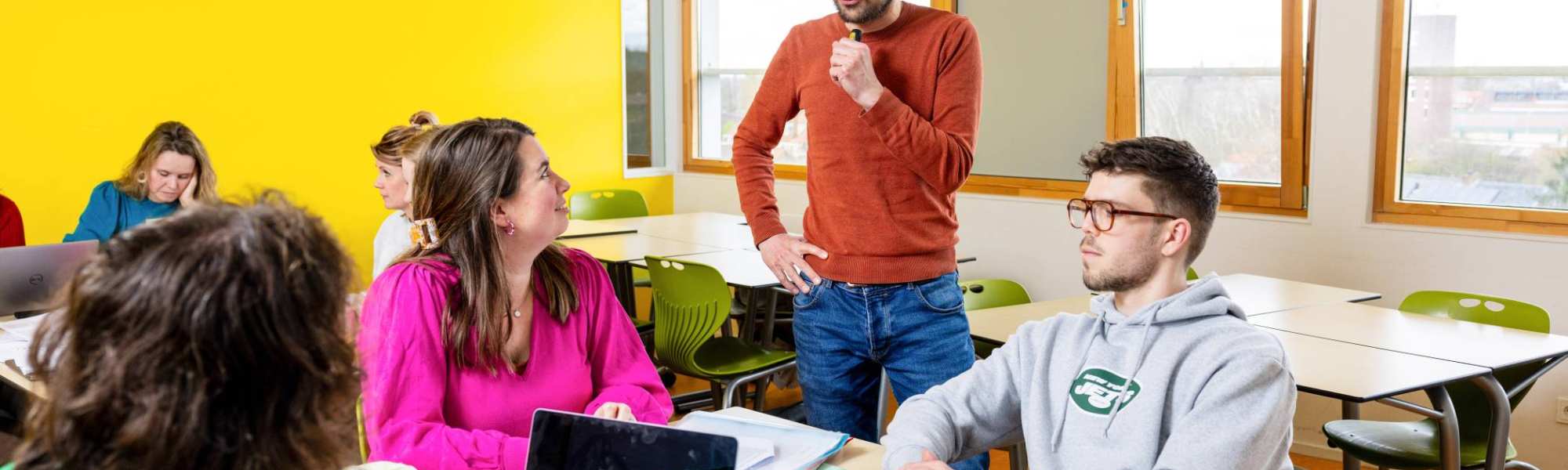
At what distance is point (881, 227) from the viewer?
7.60 feet

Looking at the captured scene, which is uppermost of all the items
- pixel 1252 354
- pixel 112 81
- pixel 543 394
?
pixel 112 81

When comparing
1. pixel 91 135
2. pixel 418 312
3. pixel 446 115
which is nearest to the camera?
pixel 418 312

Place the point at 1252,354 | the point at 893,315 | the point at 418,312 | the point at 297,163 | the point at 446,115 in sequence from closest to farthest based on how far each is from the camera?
1. the point at 1252,354
2. the point at 418,312
3. the point at 893,315
4. the point at 297,163
5. the point at 446,115

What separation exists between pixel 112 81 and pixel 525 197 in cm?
386

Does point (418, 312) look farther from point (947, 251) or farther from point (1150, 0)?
point (1150, 0)

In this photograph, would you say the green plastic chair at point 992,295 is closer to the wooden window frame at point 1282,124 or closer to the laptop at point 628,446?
the wooden window frame at point 1282,124

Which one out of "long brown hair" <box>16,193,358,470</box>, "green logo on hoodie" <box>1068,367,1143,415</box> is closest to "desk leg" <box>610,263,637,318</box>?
"green logo on hoodie" <box>1068,367,1143,415</box>

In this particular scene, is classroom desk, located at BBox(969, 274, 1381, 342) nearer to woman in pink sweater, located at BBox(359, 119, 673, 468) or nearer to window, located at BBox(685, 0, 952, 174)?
woman in pink sweater, located at BBox(359, 119, 673, 468)

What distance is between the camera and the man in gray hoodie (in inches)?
64.0

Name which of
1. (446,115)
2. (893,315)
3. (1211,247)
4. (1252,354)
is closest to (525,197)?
(893,315)

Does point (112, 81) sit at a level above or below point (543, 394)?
above

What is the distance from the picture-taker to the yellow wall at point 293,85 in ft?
16.0

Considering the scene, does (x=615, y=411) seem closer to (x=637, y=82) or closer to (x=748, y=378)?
(x=748, y=378)

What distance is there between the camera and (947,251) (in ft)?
Answer: 7.83
